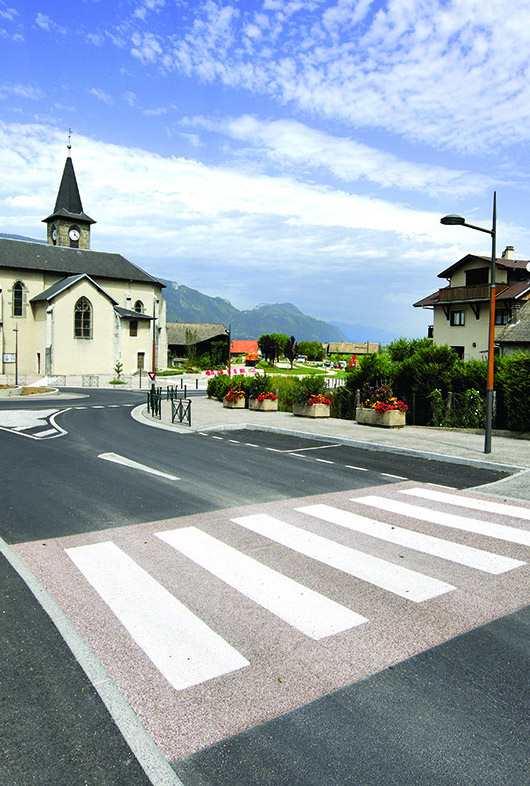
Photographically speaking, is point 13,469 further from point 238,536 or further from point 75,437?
point 238,536

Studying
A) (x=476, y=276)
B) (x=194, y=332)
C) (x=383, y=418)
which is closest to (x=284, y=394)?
(x=383, y=418)

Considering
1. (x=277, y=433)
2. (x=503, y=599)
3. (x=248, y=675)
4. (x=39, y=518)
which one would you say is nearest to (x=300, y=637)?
(x=248, y=675)

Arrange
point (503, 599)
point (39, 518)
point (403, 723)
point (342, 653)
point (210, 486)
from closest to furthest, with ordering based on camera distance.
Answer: point (403, 723), point (342, 653), point (503, 599), point (39, 518), point (210, 486)

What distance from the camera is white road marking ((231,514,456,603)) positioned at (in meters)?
5.14

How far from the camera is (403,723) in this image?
326cm

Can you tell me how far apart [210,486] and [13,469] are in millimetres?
4475

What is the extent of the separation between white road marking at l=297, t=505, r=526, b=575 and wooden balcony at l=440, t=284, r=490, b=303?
3384 cm

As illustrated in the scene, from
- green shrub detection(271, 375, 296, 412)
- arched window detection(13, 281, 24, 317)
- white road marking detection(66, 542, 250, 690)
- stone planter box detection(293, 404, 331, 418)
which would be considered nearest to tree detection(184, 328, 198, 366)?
arched window detection(13, 281, 24, 317)

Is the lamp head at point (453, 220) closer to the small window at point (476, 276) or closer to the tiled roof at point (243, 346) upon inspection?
the small window at point (476, 276)

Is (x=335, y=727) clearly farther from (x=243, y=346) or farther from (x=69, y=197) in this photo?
(x=243, y=346)

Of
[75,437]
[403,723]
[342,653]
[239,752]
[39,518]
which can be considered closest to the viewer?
[239,752]

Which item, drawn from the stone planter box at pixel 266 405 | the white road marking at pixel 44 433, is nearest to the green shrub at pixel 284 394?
the stone planter box at pixel 266 405

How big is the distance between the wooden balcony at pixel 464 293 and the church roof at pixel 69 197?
1871 inches

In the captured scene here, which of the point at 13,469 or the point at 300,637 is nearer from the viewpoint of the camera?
the point at 300,637
